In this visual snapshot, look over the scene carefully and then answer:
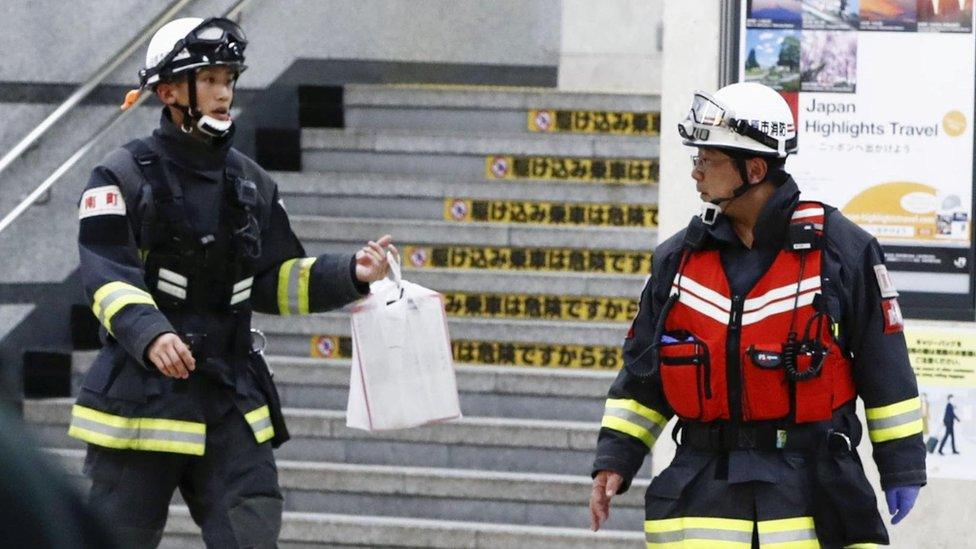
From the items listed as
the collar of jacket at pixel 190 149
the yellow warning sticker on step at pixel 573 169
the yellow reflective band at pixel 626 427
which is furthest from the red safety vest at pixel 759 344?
the yellow warning sticker on step at pixel 573 169

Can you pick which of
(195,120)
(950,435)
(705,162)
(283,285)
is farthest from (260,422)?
(950,435)

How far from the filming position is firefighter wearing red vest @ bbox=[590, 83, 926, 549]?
3.86m

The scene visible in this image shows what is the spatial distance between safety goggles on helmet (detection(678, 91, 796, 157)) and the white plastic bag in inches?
43.5

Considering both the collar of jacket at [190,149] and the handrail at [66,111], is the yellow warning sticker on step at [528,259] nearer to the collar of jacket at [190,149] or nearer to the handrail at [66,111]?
the handrail at [66,111]

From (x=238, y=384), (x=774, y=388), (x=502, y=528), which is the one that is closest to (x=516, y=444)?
(x=502, y=528)

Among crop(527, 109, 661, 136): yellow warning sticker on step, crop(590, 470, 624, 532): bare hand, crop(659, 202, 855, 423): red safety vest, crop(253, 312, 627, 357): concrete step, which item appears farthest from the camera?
crop(527, 109, 661, 136): yellow warning sticker on step

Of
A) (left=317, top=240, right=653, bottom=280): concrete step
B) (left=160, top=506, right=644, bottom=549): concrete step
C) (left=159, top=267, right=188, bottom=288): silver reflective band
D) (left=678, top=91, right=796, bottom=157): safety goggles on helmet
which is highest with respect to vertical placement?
(left=678, top=91, right=796, bottom=157): safety goggles on helmet

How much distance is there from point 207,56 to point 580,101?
4000 millimetres

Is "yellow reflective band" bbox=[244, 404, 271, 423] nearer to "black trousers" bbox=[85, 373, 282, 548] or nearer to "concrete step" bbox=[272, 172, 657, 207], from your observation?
"black trousers" bbox=[85, 373, 282, 548]

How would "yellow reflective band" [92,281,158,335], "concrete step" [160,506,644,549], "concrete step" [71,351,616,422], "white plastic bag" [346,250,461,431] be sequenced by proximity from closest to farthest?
"yellow reflective band" [92,281,158,335] → "white plastic bag" [346,250,461,431] → "concrete step" [160,506,644,549] → "concrete step" [71,351,616,422]

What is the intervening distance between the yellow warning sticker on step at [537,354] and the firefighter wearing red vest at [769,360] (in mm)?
3468

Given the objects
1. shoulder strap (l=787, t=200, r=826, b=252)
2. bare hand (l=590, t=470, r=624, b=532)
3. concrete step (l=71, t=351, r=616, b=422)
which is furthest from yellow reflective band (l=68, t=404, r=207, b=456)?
concrete step (l=71, t=351, r=616, b=422)

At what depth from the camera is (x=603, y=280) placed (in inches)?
302

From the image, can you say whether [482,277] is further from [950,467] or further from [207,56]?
[207,56]
